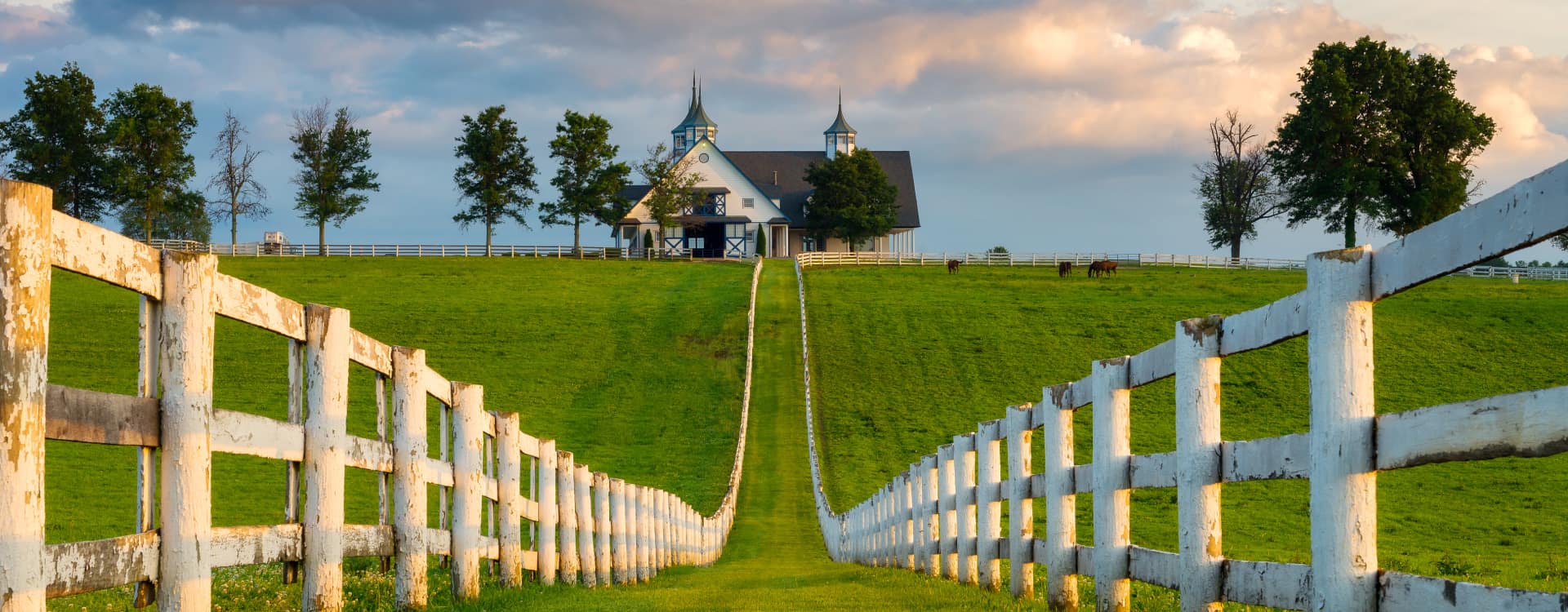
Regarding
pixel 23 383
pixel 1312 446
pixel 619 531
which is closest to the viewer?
pixel 23 383

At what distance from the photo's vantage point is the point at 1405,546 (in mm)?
23906

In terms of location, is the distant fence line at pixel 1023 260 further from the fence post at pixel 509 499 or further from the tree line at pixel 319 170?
the fence post at pixel 509 499

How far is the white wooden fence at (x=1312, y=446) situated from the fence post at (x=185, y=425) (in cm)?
377

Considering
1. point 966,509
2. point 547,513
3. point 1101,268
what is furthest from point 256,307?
point 1101,268

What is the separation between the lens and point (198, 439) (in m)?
4.90

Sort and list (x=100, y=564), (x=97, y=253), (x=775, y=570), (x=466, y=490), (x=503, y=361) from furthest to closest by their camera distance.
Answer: (x=503, y=361) → (x=775, y=570) → (x=466, y=490) → (x=100, y=564) → (x=97, y=253)

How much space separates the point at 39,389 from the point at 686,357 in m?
46.1

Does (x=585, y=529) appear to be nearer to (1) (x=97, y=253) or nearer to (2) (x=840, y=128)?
(1) (x=97, y=253)

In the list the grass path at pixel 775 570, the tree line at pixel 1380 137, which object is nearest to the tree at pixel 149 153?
the grass path at pixel 775 570

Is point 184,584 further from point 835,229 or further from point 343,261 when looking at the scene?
point 835,229

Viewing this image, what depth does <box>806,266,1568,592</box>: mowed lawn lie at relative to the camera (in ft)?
85.5

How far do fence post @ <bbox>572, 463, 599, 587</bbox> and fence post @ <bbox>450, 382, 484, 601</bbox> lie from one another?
3071 millimetres

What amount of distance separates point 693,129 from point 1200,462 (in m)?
114

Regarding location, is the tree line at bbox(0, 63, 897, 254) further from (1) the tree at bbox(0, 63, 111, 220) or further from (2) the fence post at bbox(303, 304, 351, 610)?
(2) the fence post at bbox(303, 304, 351, 610)
